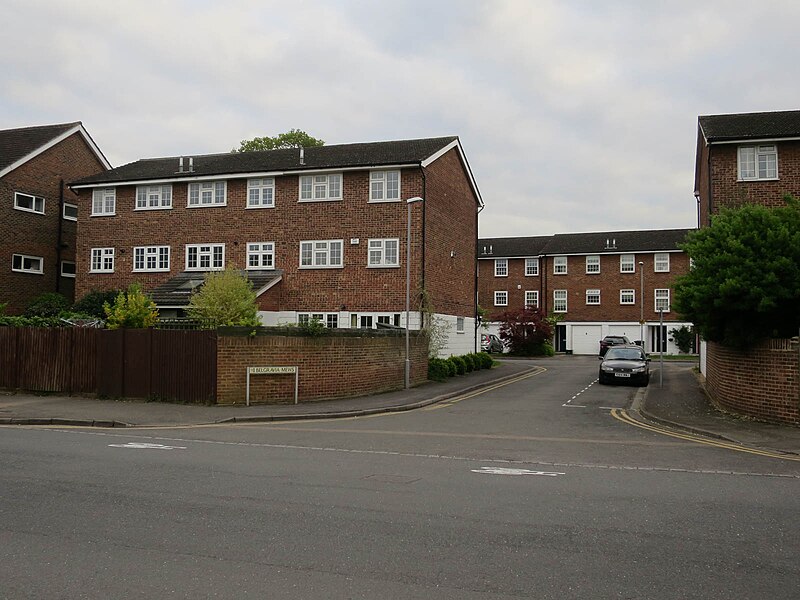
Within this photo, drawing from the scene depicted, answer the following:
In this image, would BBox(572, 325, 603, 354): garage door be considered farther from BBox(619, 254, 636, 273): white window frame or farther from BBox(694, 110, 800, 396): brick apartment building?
BBox(694, 110, 800, 396): brick apartment building

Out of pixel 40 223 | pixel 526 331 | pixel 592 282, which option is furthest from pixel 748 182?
pixel 592 282

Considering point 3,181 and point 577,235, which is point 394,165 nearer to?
point 3,181

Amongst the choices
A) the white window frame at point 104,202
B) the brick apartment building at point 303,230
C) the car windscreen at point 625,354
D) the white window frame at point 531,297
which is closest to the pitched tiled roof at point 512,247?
the white window frame at point 531,297

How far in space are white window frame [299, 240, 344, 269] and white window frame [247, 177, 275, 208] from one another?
8.35 ft

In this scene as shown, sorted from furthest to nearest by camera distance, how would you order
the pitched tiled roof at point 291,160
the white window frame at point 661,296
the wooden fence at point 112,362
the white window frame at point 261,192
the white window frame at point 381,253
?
1. the white window frame at point 661,296
2. the white window frame at point 261,192
3. the pitched tiled roof at point 291,160
4. the white window frame at point 381,253
5. the wooden fence at point 112,362

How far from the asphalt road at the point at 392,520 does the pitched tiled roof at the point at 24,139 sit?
27.3 m

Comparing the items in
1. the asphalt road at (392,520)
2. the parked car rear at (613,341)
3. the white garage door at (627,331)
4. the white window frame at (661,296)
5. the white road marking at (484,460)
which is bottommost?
the white road marking at (484,460)

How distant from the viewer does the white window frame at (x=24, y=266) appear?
35.2 meters

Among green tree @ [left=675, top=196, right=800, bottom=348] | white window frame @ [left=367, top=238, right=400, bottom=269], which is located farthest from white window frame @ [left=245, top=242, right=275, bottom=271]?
green tree @ [left=675, top=196, right=800, bottom=348]

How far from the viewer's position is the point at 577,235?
62500 millimetres

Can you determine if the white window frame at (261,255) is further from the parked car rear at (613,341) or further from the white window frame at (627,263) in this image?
the white window frame at (627,263)

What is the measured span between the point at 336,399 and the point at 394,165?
1233cm

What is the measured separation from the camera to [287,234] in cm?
3188

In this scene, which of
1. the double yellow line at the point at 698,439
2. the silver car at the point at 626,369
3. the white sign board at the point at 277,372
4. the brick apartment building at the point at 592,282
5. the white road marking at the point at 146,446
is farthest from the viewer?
the brick apartment building at the point at 592,282
